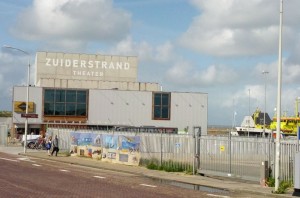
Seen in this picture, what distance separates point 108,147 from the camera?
35469 millimetres

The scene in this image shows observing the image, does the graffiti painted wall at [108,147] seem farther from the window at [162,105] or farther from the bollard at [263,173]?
the window at [162,105]

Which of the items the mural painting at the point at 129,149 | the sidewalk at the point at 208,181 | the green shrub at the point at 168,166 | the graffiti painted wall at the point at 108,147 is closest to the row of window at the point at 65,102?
the graffiti painted wall at the point at 108,147

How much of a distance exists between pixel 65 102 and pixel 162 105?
15350 mm

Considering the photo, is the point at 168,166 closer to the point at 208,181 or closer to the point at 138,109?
the point at 208,181

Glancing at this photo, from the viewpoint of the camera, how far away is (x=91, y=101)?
7994 centimetres

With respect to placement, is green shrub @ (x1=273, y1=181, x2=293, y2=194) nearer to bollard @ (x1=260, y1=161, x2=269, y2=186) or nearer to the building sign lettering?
bollard @ (x1=260, y1=161, x2=269, y2=186)

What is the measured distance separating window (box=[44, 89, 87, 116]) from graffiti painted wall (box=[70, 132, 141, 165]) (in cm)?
3679

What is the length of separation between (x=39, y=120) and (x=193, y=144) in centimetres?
5377

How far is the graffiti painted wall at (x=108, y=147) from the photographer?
1275 inches

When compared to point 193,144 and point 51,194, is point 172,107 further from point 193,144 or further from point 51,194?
point 51,194

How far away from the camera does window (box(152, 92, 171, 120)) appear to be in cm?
8219

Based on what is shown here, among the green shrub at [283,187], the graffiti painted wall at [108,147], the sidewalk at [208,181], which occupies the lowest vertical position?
the sidewalk at [208,181]

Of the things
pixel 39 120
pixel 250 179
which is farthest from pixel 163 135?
pixel 39 120

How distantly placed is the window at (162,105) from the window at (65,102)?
11.3m
